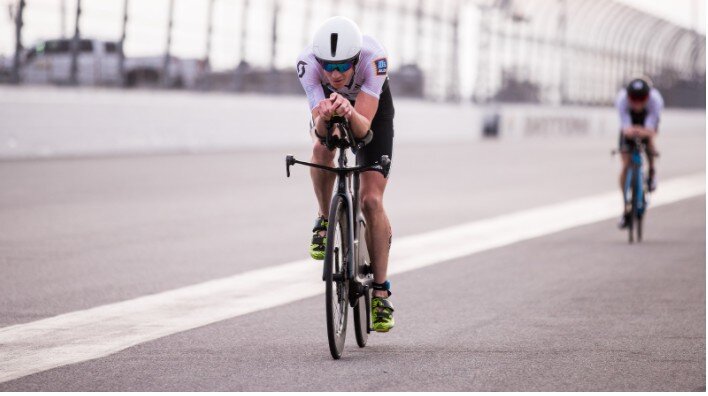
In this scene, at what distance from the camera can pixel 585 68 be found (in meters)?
55.6

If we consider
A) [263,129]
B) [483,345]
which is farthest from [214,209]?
[263,129]

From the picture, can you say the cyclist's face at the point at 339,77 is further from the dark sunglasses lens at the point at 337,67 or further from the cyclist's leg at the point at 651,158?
the cyclist's leg at the point at 651,158

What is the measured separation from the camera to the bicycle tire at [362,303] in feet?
21.2

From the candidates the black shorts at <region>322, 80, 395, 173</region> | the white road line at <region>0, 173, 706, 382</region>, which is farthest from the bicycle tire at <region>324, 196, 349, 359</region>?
the white road line at <region>0, 173, 706, 382</region>

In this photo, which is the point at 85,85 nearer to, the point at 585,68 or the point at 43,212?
the point at 43,212

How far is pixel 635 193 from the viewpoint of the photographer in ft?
41.5

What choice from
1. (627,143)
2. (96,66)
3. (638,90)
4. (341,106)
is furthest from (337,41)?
(96,66)

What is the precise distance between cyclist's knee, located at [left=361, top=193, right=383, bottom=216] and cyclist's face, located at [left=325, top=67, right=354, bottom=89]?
608 millimetres

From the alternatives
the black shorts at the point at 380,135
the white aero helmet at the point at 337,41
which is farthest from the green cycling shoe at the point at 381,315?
the white aero helmet at the point at 337,41

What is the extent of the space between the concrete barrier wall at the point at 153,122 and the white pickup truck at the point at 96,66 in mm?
348

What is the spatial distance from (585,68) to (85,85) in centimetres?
3400

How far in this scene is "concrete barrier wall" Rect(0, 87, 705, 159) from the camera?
22125 mm

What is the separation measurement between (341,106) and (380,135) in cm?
73

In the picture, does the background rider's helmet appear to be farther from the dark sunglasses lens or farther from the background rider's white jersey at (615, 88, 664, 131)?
the dark sunglasses lens
